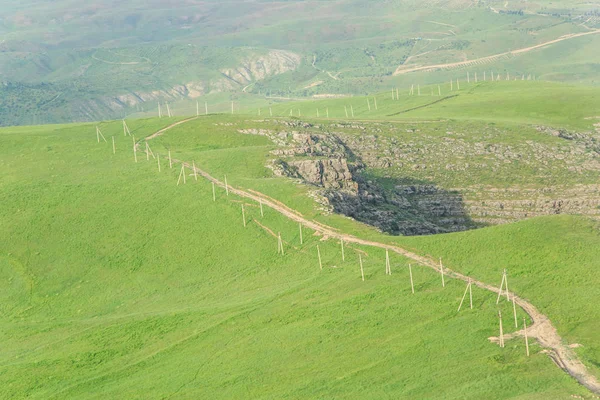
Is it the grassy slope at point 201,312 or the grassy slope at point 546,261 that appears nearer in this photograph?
the grassy slope at point 201,312

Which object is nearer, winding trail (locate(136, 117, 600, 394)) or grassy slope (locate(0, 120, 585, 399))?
winding trail (locate(136, 117, 600, 394))

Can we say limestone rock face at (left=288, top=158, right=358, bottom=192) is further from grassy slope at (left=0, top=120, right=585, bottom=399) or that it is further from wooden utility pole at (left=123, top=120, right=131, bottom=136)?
wooden utility pole at (left=123, top=120, right=131, bottom=136)

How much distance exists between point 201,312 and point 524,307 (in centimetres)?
3051

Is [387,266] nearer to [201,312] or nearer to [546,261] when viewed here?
[546,261]

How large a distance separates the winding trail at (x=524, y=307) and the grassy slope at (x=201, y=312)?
59.5 inches

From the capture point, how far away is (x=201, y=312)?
86125mm

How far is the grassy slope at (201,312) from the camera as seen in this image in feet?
219

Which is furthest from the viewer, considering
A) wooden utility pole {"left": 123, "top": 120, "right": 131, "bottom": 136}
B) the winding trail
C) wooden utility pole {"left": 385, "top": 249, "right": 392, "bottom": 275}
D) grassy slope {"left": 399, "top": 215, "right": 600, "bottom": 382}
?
wooden utility pole {"left": 123, "top": 120, "right": 131, "bottom": 136}

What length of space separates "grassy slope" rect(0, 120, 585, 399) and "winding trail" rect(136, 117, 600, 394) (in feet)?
4.95

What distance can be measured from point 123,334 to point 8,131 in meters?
94.9

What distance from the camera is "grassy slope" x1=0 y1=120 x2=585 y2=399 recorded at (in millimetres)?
66812

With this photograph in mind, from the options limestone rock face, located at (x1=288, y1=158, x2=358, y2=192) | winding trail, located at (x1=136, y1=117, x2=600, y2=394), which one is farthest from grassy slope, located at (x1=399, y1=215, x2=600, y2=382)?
limestone rock face, located at (x1=288, y1=158, x2=358, y2=192)

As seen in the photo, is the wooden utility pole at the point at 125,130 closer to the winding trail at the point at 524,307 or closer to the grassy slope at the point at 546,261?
the winding trail at the point at 524,307

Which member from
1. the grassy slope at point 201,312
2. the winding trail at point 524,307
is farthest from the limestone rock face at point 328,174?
the grassy slope at point 201,312
